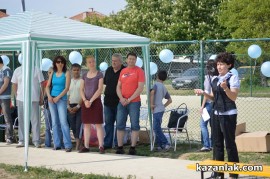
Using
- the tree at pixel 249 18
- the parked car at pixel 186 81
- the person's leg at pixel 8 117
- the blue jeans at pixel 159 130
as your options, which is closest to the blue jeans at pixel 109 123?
the blue jeans at pixel 159 130

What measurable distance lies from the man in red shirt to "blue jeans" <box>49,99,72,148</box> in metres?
1.08

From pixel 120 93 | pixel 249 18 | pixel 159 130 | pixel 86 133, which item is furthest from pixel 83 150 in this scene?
pixel 249 18

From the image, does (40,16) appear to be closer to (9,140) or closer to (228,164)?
(9,140)

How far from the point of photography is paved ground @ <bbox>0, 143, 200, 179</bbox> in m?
8.36

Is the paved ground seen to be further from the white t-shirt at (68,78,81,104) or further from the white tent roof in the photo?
the white tent roof

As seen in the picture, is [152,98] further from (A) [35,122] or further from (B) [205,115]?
(A) [35,122]

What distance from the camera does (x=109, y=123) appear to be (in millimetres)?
11031

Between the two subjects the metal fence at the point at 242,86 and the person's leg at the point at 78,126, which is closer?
the person's leg at the point at 78,126

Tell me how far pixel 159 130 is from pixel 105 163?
1.84m

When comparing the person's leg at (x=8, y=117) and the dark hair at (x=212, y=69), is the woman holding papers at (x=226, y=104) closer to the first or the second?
the dark hair at (x=212, y=69)

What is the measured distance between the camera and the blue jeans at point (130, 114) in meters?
10.3

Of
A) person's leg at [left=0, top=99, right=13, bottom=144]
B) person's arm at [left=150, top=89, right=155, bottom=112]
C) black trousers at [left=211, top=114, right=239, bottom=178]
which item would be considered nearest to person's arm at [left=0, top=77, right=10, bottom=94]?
person's leg at [left=0, top=99, right=13, bottom=144]

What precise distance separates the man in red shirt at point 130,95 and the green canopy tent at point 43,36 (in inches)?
17.4

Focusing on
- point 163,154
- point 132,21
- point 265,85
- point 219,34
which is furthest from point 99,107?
point 132,21
